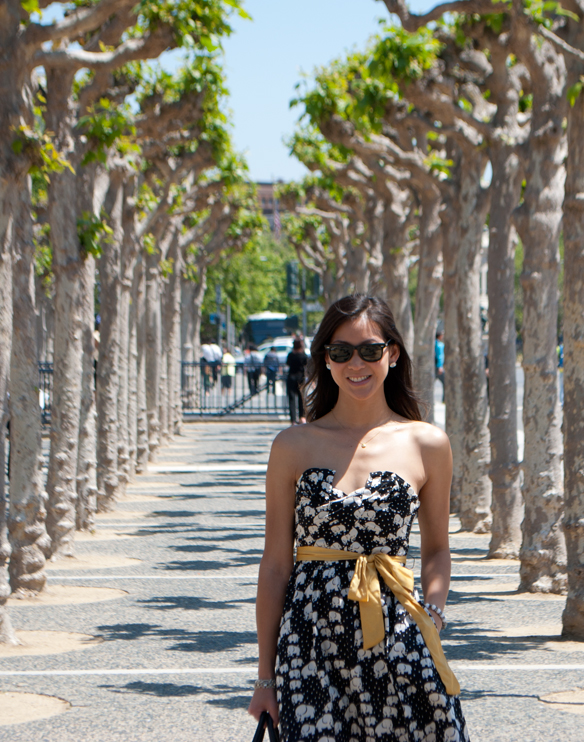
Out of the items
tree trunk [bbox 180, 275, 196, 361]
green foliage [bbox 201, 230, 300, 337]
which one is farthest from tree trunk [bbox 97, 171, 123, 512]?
green foliage [bbox 201, 230, 300, 337]

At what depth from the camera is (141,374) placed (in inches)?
771

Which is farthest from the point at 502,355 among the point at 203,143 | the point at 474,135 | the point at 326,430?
the point at 203,143

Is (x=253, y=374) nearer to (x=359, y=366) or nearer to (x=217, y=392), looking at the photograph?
(x=217, y=392)

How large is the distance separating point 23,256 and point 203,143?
12.5 meters

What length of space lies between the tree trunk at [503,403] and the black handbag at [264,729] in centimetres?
785

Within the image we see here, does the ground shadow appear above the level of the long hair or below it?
below

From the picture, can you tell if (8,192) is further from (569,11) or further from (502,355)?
(502,355)

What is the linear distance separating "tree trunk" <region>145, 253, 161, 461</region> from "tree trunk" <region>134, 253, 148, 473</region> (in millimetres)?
1066

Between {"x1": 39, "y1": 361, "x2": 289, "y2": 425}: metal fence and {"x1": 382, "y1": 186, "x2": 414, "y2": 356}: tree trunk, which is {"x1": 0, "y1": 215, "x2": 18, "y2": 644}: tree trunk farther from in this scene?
{"x1": 39, "y1": 361, "x2": 289, "y2": 425}: metal fence

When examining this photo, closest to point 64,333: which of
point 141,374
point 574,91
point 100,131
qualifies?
point 100,131

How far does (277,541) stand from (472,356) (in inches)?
365

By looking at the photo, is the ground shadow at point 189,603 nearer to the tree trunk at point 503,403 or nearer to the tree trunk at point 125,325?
the tree trunk at point 503,403

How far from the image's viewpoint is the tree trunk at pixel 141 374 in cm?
1941

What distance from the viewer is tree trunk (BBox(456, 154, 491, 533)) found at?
40.2 ft
